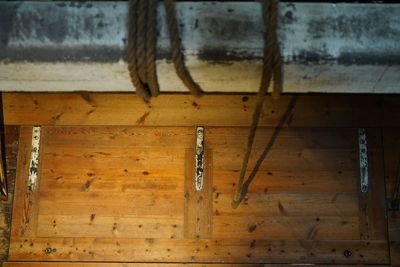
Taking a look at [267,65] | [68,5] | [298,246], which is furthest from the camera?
[298,246]

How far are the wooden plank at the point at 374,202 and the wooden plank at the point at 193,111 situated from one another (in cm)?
19

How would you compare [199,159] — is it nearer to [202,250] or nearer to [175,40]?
[202,250]

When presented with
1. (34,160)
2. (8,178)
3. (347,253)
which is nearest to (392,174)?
(347,253)

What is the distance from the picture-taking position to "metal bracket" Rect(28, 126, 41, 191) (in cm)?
273

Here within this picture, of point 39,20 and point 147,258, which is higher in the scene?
point 39,20

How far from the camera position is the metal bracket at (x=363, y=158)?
8.85 ft

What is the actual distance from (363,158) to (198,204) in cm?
110

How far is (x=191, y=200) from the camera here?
A: 2.68 metres

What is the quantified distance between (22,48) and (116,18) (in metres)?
0.42

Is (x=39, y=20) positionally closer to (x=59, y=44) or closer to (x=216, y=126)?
(x=59, y=44)

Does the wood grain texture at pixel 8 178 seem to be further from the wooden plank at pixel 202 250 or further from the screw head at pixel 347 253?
the screw head at pixel 347 253

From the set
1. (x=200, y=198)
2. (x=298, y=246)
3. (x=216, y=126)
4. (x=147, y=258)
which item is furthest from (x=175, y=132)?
(x=298, y=246)

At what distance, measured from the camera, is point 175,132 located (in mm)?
2750

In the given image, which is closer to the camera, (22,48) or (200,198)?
(22,48)
